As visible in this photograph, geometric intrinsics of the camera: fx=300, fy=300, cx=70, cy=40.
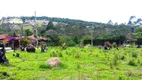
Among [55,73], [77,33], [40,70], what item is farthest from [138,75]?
[77,33]

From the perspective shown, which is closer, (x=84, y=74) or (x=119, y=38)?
(x=84, y=74)

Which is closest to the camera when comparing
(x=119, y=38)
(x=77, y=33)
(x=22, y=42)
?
(x=22, y=42)

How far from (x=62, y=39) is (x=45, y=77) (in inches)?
2422

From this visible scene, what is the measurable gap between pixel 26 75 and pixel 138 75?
19.4ft

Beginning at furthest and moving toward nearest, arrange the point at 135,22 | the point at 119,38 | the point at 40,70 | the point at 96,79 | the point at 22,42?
the point at 135,22 < the point at 119,38 < the point at 22,42 < the point at 40,70 < the point at 96,79

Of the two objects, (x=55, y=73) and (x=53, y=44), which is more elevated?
(x=55, y=73)

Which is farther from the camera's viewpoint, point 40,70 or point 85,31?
point 85,31

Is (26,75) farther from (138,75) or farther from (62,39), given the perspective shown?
(62,39)

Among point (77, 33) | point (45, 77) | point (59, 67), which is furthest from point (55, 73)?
point (77, 33)

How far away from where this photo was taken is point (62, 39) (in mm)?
76500

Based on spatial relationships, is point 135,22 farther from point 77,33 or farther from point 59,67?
point 59,67

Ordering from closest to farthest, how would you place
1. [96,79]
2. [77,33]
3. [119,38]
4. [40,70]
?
[96,79], [40,70], [119,38], [77,33]

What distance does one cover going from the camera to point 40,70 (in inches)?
699

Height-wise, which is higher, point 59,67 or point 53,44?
point 59,67
